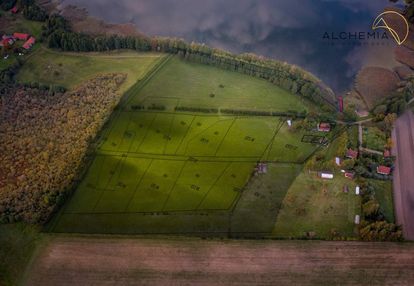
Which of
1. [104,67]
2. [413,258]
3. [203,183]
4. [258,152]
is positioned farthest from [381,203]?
[104,67]

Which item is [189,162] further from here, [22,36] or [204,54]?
[22,36]

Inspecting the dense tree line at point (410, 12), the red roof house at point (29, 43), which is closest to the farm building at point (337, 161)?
the dense tree line at point (410, 12)

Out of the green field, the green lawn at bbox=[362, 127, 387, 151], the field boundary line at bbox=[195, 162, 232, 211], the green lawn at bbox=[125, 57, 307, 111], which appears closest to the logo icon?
the green lawn at bbox=[362, 127, 387, 151]

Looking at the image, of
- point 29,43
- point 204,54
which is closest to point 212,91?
point 204,54

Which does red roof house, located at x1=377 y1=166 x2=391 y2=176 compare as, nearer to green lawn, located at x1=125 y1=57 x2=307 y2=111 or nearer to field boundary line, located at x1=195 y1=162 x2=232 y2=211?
green lawn, located at x1=125 y1=57 x2=307 y2=111

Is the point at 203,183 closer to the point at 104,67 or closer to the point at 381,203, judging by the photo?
the point at 381,203

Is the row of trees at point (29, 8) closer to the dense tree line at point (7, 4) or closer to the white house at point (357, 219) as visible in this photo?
the dense tree line at point (7, 4)
